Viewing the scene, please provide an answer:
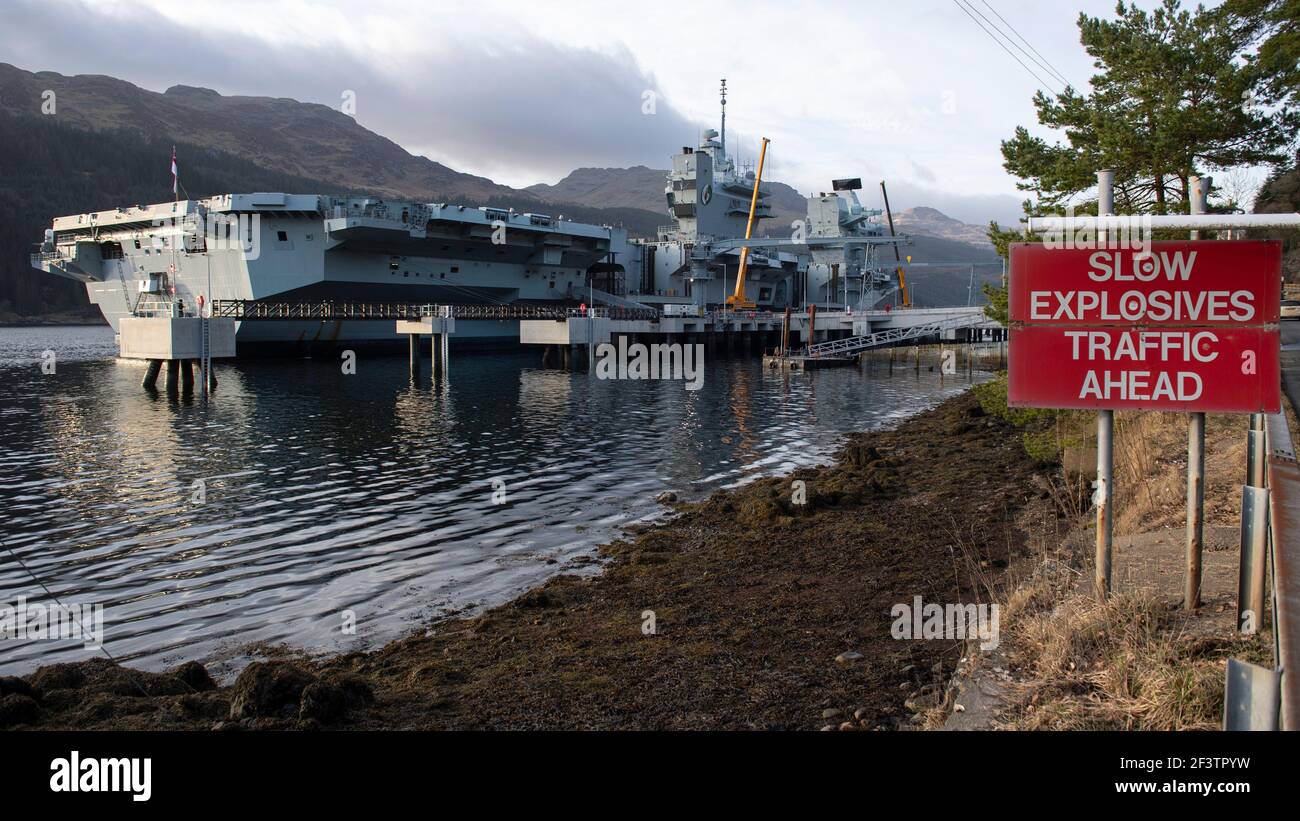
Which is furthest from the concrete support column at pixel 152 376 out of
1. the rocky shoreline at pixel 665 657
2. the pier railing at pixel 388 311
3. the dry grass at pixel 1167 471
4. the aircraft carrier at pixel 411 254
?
the dry grass at pixel 1167 471

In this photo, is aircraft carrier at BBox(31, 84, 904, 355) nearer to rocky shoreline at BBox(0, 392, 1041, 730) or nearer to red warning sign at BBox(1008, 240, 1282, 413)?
rocky shoreline at BBox(0, 392, 1041, 730)

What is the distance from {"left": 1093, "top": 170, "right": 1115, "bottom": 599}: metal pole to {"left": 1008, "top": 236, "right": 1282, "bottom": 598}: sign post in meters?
0.01

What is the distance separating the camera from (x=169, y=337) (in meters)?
34.2

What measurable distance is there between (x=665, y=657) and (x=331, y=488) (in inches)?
454

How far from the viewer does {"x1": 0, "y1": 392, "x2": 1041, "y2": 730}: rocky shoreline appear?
244 inches

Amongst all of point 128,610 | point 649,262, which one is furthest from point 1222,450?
point 649,262

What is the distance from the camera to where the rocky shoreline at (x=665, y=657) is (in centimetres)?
620

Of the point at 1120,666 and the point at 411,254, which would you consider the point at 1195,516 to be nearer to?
the point at 1120,666

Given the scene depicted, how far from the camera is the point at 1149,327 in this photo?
20.6ft

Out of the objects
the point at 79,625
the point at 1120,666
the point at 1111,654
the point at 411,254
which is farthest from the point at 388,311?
the point at 1120,666

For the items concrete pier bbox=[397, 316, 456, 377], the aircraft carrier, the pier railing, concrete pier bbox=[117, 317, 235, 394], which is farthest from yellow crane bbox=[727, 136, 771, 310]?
concrete pier bbox=[117, 317, 235, 394]

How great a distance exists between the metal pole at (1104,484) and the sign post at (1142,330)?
10mm

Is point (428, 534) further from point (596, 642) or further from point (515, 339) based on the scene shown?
point (515, 339)
